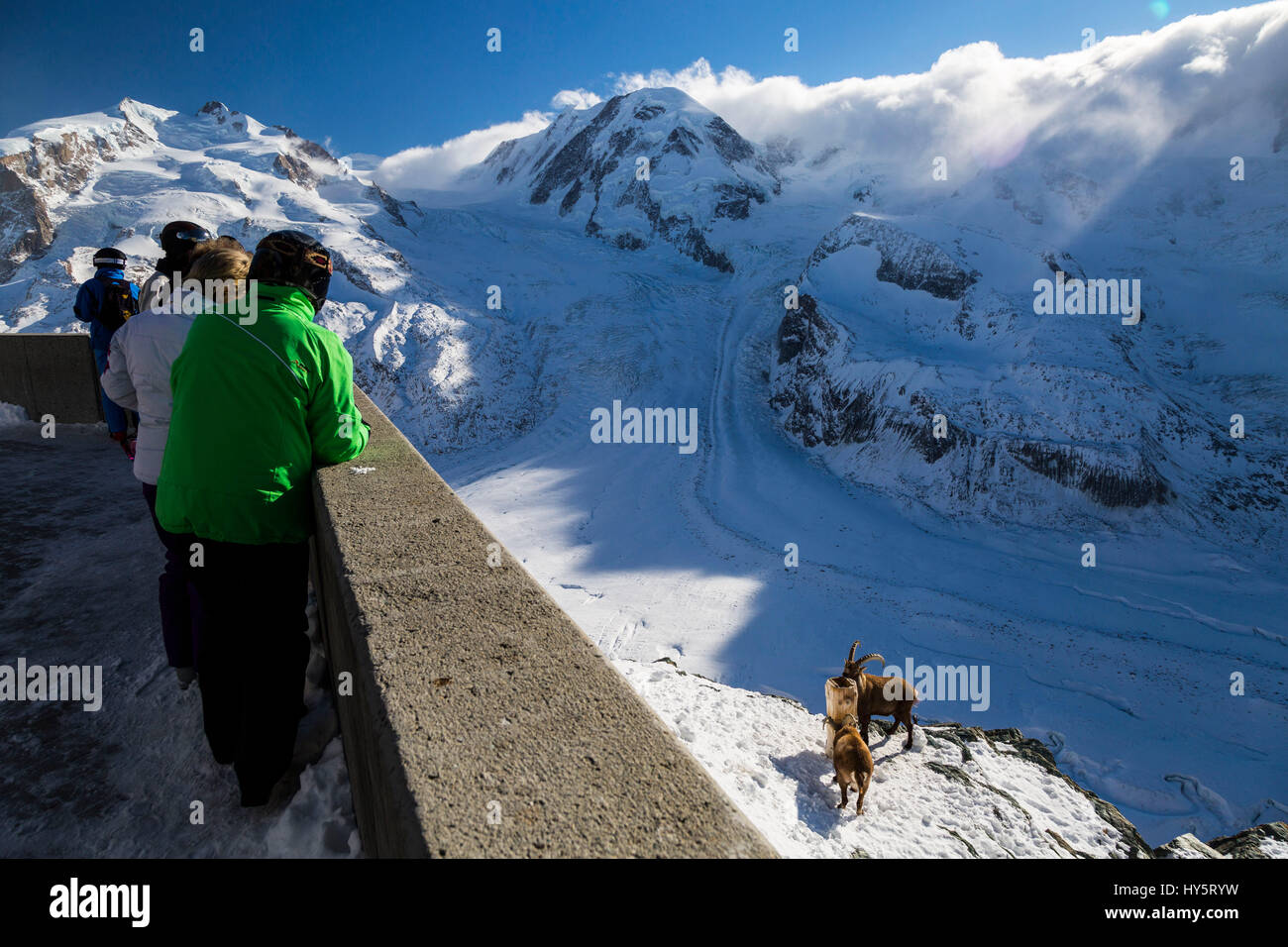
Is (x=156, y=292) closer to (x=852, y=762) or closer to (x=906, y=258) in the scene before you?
(x=852, y=762)

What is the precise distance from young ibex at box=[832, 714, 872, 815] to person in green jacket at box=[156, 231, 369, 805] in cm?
606

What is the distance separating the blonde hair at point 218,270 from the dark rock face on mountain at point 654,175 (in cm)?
6055

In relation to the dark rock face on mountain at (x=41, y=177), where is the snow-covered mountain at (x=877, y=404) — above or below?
below

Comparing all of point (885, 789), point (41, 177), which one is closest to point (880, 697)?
point (885, 789)

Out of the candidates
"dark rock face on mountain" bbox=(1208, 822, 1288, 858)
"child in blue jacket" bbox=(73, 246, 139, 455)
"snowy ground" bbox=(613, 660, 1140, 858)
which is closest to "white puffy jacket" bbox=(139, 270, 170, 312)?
"child in blue jacket" bbox=(73, 246, 139, 455)

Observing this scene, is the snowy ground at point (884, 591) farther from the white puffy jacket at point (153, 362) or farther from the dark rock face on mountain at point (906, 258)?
the white puffy jacket at point (153, 362)

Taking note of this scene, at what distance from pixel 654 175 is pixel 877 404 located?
52721 millimetres

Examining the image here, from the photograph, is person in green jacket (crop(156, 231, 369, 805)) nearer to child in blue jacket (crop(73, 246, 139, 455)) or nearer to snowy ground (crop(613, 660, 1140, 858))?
child in blue jacket (crop(73, 246, 139, 455))

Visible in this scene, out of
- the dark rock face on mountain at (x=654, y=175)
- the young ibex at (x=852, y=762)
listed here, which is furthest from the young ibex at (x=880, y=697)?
the dark rock face on mountain at (x=654, y=175)

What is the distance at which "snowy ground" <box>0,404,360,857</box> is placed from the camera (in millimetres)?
2578

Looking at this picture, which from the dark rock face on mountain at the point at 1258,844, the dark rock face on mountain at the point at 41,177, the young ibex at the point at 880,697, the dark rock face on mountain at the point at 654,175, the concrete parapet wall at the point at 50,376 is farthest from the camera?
the dark rock face on mountain at the point at 654,175

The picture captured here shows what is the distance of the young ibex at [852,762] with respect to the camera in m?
6.89

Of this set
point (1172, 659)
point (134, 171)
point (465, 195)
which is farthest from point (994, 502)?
point (465, 195)

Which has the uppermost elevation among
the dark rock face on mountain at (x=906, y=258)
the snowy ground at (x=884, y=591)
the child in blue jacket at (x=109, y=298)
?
the dark rock face on mountain at (x=906, y=258)
